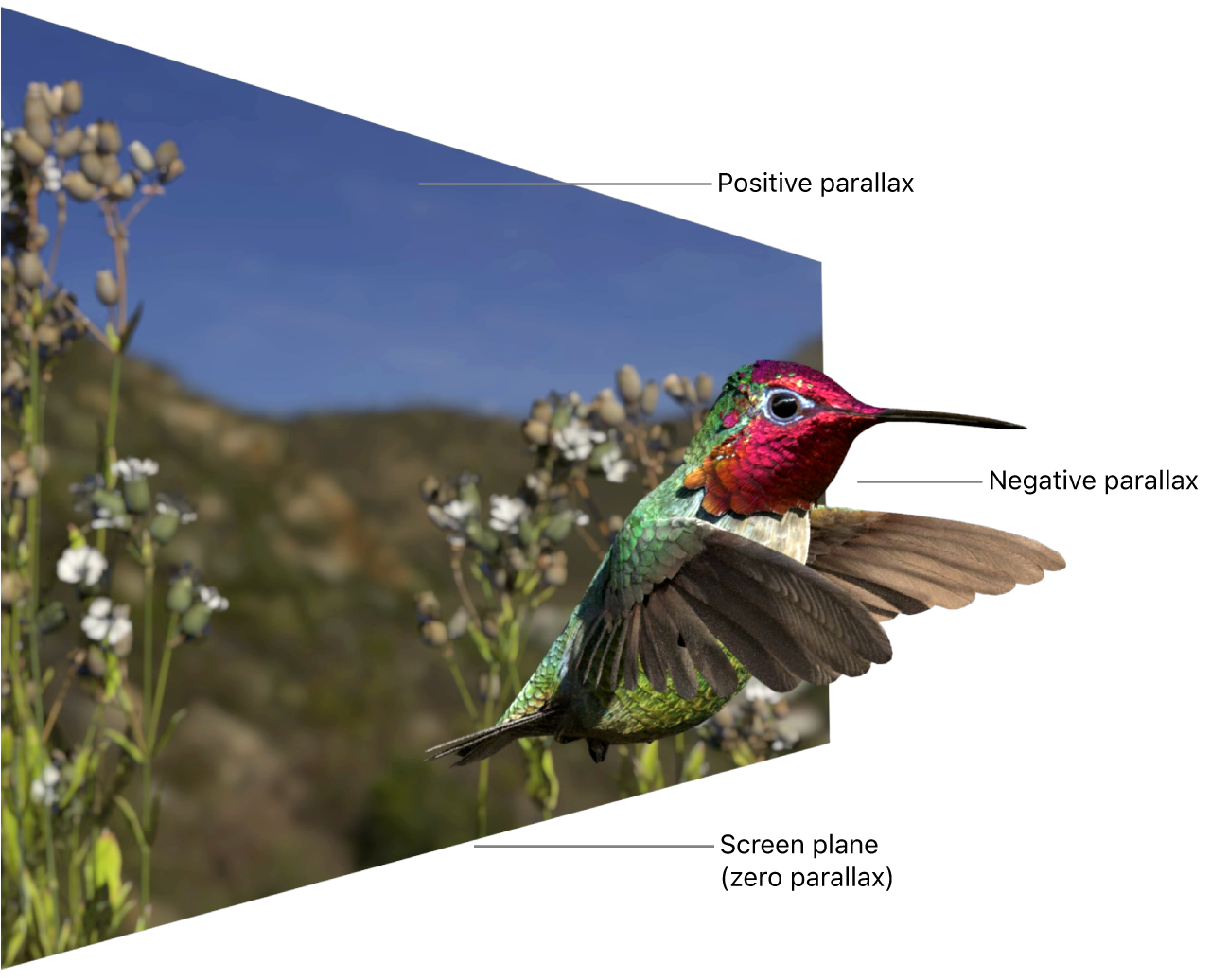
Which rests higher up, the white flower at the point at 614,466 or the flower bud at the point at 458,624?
the white flower at the point at 614,466

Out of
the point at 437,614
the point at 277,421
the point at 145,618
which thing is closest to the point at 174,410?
the point at 277,421

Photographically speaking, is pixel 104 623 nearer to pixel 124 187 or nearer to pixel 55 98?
pixel 124 187

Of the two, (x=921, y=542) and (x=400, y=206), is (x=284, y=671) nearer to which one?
(x=400, y=206)

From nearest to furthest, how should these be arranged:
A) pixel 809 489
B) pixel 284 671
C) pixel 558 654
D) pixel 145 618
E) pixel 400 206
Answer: pixel 809 489 < pixel 558 654 < pixel 145 618 < pixel 284 671 < pixel 400 206

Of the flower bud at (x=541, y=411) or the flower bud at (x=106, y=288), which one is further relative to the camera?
the flower bud at (x=541, y=411)

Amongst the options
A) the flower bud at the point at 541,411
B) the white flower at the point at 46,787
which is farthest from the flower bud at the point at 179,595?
the flower bud at the point at 541,411

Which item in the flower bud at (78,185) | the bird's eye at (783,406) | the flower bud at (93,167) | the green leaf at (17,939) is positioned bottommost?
the green leaf at (17,939)

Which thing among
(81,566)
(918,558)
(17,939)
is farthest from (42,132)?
(918,558)

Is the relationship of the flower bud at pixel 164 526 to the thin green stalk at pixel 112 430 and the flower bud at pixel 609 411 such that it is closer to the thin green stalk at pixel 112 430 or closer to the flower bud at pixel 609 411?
the thin green stalk at pixel 112 430
